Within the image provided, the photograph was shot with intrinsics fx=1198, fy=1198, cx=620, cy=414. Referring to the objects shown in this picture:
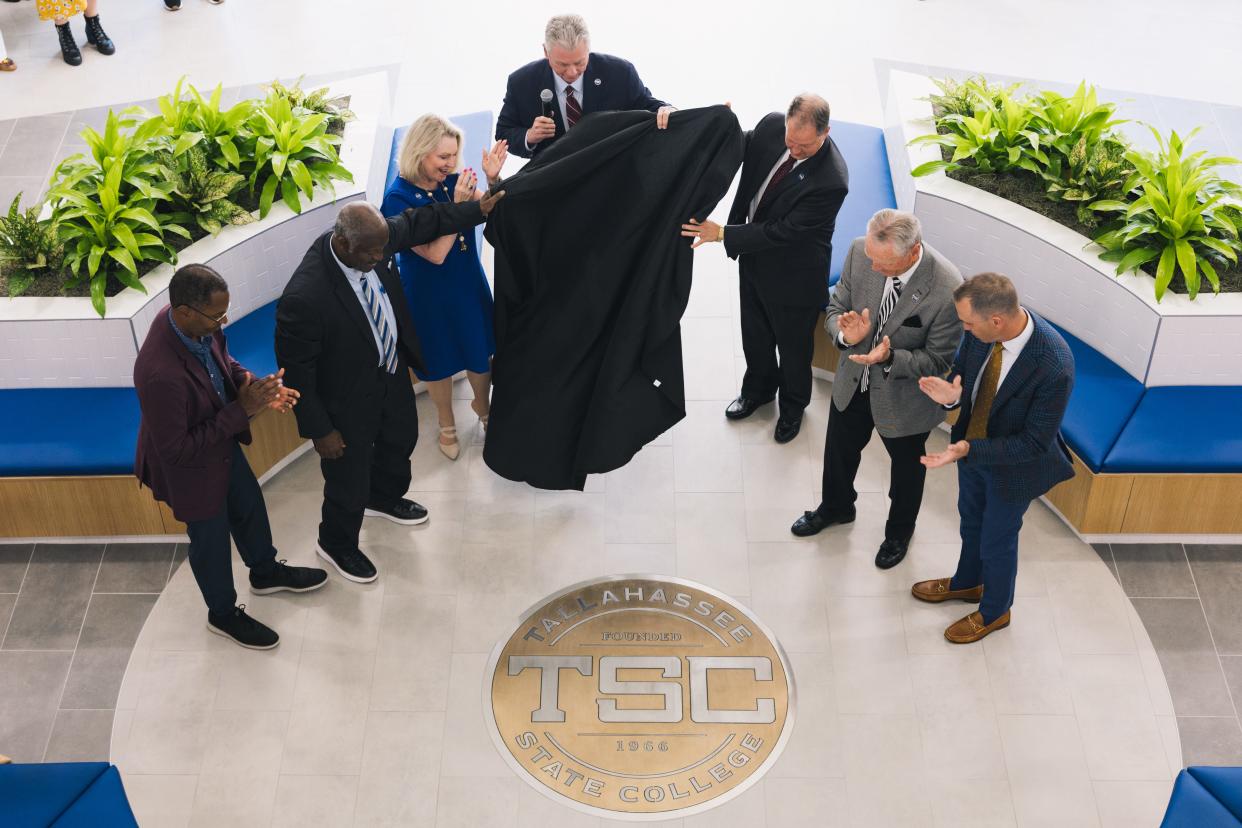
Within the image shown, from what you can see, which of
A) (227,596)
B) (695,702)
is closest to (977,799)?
(695,702)

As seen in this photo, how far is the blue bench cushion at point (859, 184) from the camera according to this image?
6.15m

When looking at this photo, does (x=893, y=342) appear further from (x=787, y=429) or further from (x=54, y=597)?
(x=54, y=597)

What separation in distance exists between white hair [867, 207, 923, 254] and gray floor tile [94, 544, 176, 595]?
134 inches

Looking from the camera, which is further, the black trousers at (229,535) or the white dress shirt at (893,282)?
the black trousers at (229,535)

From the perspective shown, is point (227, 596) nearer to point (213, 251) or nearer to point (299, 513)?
point (299, 513)

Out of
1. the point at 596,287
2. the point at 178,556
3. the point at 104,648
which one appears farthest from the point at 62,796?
the point at 596,287

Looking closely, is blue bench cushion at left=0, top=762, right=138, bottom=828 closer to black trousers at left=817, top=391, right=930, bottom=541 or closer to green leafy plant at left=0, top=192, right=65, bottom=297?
green leafy plant at left=0, top=192, right=65, bottom=297

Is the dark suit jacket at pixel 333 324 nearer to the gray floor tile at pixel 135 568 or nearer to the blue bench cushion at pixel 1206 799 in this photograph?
the gray floor tile at pixel 135 568

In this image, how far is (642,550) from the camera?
5.41 metres

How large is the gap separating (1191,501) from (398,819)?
3.60m

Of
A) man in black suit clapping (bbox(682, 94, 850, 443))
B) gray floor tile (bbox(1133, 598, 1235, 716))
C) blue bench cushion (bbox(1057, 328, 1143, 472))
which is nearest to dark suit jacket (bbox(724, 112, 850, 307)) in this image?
man in black suit clapping (bbox(682, 94, 850, 443))

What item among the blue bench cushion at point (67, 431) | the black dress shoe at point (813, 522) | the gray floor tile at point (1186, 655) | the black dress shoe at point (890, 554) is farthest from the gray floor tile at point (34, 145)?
the gray floor tile at point (1186, 655)

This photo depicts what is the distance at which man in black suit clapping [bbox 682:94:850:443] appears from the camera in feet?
16.4

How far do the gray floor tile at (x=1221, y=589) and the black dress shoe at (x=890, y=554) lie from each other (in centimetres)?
130
